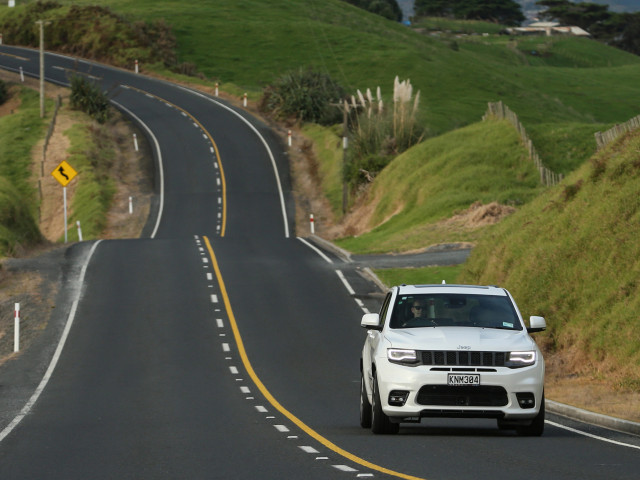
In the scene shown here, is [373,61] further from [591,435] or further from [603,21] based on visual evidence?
[591,435]

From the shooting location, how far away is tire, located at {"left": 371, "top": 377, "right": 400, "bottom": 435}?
15.2 meters

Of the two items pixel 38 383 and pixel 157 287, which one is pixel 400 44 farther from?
pixel 38 383

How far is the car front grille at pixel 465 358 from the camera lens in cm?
1473

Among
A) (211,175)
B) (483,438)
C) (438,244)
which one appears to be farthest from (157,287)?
(211,175)

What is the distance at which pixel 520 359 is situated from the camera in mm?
14867

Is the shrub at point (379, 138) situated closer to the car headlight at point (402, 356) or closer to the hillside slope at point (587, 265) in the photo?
the hillside slope at point (587, 265)

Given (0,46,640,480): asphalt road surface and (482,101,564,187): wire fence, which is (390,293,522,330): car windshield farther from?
(482,101,564,187): wire fence

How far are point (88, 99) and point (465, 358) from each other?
74.7 m

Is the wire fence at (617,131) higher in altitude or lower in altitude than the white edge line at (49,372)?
higher

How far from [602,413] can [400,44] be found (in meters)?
109

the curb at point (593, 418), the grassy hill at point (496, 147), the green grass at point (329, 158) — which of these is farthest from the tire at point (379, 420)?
the green grass at point (329, 158)

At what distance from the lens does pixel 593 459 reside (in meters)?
13.4

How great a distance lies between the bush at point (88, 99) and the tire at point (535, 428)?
73.1 m

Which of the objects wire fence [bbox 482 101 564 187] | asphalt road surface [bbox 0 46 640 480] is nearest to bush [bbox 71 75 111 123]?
asphalt road surface [bbox 0 46 640 480]
